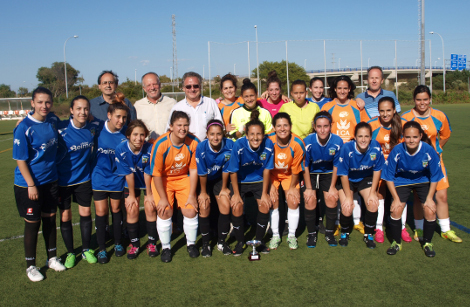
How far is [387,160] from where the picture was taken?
12.5ft

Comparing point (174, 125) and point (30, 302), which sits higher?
point (174, 125)

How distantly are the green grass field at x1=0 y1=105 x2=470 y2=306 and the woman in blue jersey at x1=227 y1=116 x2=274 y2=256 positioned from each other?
35 cm

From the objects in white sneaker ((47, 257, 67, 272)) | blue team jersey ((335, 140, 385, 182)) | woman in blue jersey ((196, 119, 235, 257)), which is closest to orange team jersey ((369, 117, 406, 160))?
blue team jersey ((335, 140, 385, 182))

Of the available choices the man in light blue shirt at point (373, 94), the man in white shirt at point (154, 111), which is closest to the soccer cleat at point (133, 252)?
the man in white shirt at point (154, 111)

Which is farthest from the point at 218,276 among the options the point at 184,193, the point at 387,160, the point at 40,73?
the point at 40,73

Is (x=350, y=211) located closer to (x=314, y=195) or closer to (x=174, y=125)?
(x=314, y=195)

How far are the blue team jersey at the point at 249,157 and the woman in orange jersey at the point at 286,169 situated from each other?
133 mm

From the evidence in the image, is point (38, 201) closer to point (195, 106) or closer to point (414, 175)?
point (195, 106)

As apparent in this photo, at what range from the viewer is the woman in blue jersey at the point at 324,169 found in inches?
154

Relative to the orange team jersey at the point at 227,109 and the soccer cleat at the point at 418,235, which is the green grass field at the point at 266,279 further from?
the orange team jersey at the point at 227,109

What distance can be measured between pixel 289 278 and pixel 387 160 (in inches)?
65.2

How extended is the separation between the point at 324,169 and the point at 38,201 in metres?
2.96

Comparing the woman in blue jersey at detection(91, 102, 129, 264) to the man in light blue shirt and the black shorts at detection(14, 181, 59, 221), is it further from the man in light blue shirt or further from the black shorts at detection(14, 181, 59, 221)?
the man in light blue shirt

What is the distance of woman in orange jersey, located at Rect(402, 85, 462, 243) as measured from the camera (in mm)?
3922
